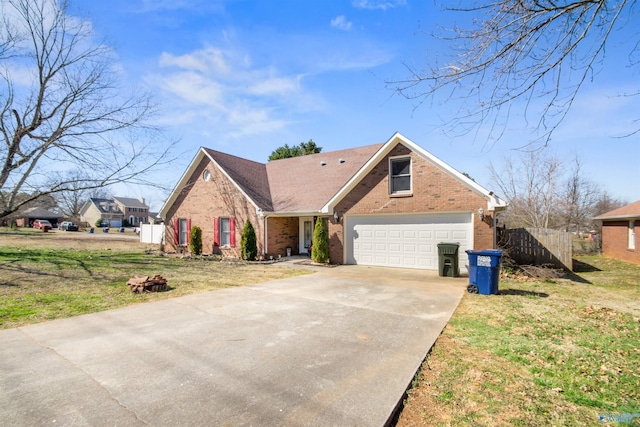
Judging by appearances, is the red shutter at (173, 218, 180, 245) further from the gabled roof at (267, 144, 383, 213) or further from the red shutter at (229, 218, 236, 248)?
the gabled roof at (267, 144, 383, 213)

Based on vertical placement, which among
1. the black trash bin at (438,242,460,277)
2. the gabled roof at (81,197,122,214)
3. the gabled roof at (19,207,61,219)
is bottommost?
the black trash bin at (438,242,460,277)

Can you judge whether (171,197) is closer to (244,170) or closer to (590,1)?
(244,170)

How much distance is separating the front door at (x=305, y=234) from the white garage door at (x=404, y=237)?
3.85 m

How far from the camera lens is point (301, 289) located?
8.86 metres

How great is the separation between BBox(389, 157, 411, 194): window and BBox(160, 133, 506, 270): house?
4 centimetres

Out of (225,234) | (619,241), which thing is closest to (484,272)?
(225,234)

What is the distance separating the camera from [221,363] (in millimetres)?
4062

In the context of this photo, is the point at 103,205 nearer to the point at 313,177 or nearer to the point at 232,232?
the point at 232,232

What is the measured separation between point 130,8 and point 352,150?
12.3m

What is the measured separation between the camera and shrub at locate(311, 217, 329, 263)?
45.8 ft

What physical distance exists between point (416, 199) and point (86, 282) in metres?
11.9

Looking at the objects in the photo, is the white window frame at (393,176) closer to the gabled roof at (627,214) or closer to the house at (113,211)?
the gabled roof at (627,214)

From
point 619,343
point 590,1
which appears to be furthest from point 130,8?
point 619,343

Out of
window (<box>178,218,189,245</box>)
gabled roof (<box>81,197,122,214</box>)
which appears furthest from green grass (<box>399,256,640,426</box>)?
gabled roof (<box>81,197,122,214</box>)
